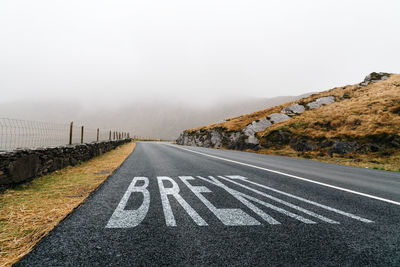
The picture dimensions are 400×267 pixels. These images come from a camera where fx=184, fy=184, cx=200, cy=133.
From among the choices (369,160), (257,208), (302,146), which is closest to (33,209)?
(257,208)

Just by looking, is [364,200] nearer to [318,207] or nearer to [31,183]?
[318,207]

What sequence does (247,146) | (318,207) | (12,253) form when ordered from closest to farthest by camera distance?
1. (12,253)
2. (318,207)
3. (247,146)

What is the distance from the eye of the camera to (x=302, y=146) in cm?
1571

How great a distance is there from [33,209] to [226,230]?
10.6 feet

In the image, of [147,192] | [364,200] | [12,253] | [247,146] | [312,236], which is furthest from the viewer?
[247,146]

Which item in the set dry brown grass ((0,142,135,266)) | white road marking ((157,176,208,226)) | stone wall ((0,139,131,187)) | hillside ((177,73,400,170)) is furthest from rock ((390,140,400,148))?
stone wall ((0,139,131,187))

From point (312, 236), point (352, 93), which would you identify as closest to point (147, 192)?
point (312, 236)

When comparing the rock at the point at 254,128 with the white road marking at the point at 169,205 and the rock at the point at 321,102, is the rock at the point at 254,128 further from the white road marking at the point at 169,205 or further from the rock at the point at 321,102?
the white road marking at the point at 169,205

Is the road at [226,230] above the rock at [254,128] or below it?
below

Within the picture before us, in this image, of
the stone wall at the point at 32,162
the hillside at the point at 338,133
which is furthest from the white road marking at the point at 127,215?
the hillside at the point at 338,133

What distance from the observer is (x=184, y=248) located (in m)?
1.98

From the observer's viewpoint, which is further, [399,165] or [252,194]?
[399,165]

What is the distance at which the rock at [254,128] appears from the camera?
70.3ft

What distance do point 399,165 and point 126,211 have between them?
13.3m
